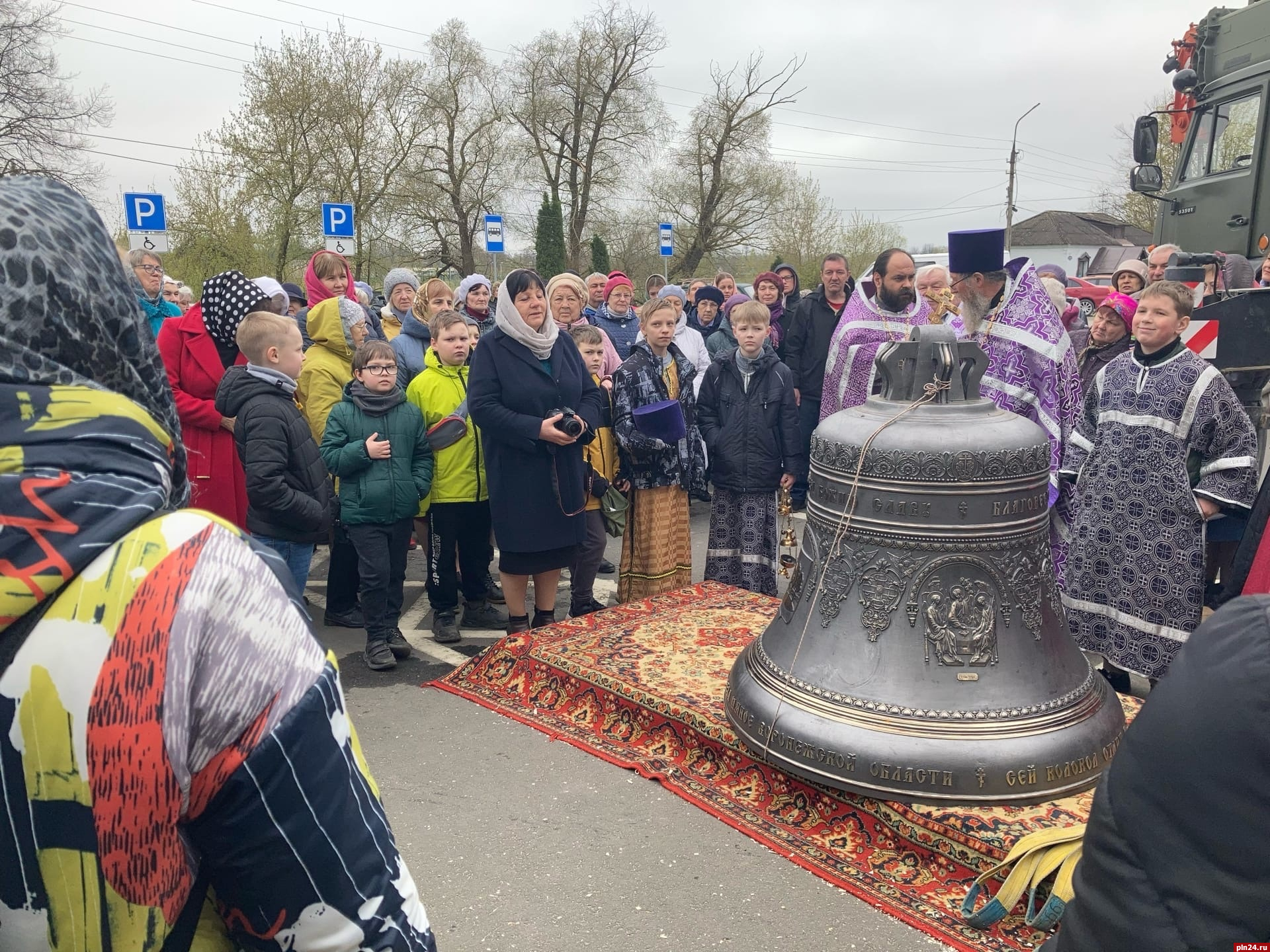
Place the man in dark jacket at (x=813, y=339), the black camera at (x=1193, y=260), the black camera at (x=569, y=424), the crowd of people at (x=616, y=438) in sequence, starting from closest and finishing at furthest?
the crowd of people at (x=616, y=438) → the black camera at (x=569, y=424) → the black camera at (x=1193, y=260) → the man in dark jacket at (x=813, y=339)

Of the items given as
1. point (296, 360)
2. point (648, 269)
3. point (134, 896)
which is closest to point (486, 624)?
point (296, 360)

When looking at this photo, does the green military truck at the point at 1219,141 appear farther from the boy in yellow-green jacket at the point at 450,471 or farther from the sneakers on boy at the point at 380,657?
the sneakers on boy at the point at 380,657

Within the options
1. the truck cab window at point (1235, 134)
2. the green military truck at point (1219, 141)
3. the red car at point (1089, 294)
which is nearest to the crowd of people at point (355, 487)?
Result: the green military truck at point (1219, 141)

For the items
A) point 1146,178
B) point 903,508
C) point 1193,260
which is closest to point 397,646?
point 903,508

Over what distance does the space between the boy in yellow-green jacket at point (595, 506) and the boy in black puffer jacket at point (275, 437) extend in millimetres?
1355

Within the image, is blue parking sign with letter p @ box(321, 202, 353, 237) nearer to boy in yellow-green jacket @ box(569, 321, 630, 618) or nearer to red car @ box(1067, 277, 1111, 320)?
boy in yellow-green jacket @ box(569, 321, 630, 618)

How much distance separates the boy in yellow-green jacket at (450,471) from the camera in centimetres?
514

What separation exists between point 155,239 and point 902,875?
418 inches

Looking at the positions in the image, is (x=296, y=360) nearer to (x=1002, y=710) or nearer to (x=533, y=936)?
(x=533, y=936)

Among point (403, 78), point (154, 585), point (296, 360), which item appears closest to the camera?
point (154, 585)

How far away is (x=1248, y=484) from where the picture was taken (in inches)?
159

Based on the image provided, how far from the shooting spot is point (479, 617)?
552cm

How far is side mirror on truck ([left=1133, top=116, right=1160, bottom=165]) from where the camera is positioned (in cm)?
851

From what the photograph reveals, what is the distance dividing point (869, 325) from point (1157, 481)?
2.12 meters
